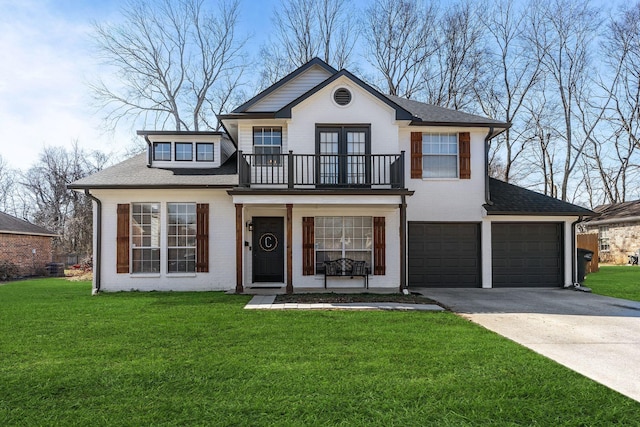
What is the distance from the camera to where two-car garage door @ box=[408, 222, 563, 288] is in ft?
40.5

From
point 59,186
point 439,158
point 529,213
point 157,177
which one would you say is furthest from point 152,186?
point 59,186

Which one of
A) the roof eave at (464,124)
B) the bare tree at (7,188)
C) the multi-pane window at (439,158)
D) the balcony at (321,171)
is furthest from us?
the bare tree at (7,188)

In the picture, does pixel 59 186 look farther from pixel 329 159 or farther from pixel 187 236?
pixel 329 159

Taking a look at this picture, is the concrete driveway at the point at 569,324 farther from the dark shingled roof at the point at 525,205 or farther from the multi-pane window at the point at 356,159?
the multi-pane window at the point at 356,159

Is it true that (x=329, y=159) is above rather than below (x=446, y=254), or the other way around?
above

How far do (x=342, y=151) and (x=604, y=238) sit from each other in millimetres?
21525

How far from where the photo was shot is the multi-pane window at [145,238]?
37.5 ft

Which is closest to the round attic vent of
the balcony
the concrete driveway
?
the balcony

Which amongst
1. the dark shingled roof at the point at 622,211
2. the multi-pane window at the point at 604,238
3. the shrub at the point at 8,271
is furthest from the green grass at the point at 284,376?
the multi-pane window at the point at 604,238

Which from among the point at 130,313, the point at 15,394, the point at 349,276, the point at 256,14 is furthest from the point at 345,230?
the point at 256,14

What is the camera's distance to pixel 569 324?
23.9 ft

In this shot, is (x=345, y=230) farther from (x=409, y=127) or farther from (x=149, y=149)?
(x=149, y=149)

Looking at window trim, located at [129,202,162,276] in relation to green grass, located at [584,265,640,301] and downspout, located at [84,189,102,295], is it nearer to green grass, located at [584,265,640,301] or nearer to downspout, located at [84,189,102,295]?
downspout, located at [84,189,102,295]

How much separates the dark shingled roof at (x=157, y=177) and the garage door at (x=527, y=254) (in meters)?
8.51
